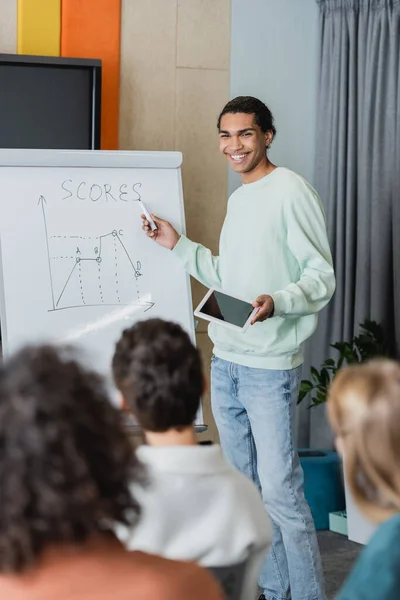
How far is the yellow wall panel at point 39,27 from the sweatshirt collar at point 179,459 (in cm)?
254

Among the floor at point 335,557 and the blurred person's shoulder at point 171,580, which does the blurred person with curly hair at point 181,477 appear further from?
the floor at point 335,557

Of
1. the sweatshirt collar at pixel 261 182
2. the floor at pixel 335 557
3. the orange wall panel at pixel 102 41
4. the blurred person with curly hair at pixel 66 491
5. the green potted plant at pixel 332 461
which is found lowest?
the floor at pixel 335 557

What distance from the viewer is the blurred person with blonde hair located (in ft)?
3.82

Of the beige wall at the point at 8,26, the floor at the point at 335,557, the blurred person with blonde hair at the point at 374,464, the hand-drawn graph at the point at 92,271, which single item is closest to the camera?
the blurred person with blonde hair at the point at 374,464

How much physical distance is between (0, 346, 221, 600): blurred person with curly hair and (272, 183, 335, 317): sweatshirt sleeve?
1.76m

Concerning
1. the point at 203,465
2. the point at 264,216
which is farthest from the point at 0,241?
the point at 203,465

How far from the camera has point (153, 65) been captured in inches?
152

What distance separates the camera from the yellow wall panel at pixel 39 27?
142 inches

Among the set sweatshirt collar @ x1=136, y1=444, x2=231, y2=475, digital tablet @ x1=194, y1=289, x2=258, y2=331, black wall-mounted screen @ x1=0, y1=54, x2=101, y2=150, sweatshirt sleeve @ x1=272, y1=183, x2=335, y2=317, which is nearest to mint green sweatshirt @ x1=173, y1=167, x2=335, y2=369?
sweatshirt sleeve @ x1=272, y1=183, x2=335, y2=317

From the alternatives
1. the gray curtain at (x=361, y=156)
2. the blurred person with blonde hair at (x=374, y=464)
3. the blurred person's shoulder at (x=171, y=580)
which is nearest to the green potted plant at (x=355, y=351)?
the gray curtain at (x=361, y=156)

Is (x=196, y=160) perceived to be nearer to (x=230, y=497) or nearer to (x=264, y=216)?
(x=264, y=216)

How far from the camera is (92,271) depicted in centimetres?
296

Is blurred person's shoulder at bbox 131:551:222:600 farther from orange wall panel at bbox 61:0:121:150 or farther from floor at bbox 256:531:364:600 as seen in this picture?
orange wall panel at bbox 61:0:121:150

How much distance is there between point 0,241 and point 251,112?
0.88m
